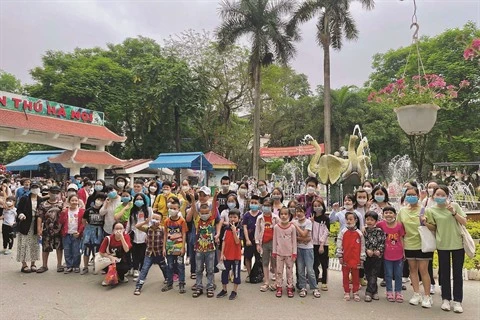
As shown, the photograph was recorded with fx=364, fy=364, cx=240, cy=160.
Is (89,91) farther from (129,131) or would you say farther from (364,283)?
(364,283)

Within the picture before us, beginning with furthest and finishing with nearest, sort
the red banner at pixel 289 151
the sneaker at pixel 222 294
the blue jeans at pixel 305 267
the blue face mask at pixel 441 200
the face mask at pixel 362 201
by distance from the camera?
the red banner at pixel 289 151
the face mask at pixel 362 201
the blue jeans at pixel 305 267
the sneaker at pixel 222 294
the blue face mask at pixel 441 200

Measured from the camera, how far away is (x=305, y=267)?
536 cm

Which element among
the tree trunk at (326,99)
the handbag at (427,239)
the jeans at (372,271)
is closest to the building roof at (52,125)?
the tree trunk at (326,99)

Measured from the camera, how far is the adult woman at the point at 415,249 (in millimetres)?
4719

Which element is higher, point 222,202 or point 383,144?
point 383,144

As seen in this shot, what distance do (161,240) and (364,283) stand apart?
3.20 m

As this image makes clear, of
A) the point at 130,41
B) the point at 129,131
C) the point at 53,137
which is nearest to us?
the point at 53,137

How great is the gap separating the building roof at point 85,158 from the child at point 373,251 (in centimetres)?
1829

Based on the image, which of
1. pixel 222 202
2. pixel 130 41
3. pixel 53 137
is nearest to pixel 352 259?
pixel 222 202

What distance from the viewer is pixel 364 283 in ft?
18.5

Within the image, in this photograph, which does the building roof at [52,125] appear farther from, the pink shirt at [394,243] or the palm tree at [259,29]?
the pink shirt at [394,243]

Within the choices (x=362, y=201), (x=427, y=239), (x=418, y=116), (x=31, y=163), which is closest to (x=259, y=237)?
(x=362, y=201)

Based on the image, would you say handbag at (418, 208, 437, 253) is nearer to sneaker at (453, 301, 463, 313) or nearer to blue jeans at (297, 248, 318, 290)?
sneaker at (453, 301, 463, 313)

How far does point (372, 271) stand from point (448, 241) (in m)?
1.04
